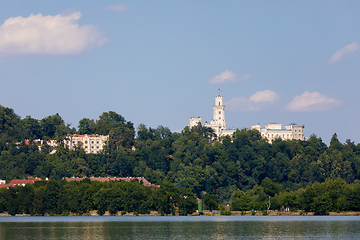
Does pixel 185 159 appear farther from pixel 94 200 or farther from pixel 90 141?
pixel 94 200

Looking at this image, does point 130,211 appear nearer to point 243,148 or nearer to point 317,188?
point 317,188

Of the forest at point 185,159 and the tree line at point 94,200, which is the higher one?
the forest at point 185,159

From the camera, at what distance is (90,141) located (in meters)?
180

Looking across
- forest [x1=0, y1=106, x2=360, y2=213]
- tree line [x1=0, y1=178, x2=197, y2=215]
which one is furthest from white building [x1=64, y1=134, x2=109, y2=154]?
tree line [x1=0, y1=178, x2=197, y2=215]

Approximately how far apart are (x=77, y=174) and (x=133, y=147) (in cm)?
3080

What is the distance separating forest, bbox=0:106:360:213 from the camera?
152 meters

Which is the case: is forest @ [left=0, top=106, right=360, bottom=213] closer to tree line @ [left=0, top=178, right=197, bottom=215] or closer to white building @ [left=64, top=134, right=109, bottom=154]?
white building @ [left=64, top=134, right=109, bottom=154]

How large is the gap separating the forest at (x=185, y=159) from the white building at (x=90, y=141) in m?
2.85

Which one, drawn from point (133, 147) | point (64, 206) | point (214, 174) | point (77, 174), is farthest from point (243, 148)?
point (64, 206)

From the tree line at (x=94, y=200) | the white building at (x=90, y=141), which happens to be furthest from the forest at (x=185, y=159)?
the tree line at (x=94, y=200)

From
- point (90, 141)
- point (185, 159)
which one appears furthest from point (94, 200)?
point (90, 141)

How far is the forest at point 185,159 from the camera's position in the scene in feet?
500

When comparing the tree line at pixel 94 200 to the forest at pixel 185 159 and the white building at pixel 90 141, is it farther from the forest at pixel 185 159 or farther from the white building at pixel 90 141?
the white building at pixel 90 141

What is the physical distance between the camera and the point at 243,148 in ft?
556
